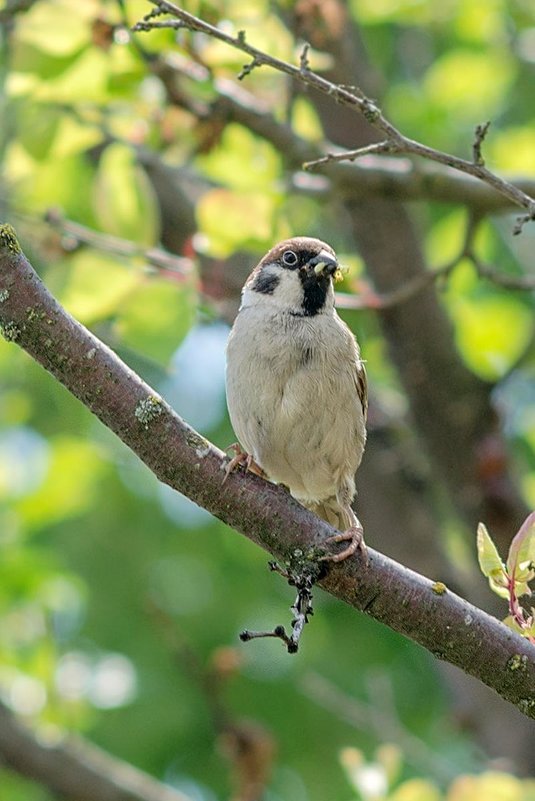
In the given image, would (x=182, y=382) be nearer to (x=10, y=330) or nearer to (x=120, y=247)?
(x=120, y=247)

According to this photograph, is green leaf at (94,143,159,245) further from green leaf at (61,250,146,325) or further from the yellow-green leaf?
the yellow-green leaf

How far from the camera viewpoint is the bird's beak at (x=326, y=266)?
173 inches

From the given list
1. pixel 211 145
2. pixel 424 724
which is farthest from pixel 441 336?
pixel 424 724

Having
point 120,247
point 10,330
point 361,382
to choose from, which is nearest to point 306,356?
point 361,382

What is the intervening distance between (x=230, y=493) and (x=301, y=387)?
1.23m

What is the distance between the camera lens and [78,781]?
5359 millimetres

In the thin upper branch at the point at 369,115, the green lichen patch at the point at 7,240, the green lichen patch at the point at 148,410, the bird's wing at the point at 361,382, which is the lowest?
the bird's wing at the point at 361,382

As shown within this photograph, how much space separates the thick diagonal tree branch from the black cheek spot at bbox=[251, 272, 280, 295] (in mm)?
1664

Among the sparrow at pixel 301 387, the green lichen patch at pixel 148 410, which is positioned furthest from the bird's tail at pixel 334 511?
the green lichen patch at pixel 148 410

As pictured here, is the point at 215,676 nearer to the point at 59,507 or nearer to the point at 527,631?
the point at 59,507

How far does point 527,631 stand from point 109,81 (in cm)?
291

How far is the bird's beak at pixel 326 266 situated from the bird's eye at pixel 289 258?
0.09 metres

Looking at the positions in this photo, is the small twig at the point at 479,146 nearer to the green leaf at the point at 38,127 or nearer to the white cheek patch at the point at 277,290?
the white cheek patch at the point at 277,290

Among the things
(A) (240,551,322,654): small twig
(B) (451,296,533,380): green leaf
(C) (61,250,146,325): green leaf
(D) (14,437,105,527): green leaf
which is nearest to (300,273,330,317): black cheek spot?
(C) (61,250,146,325): green leaf
